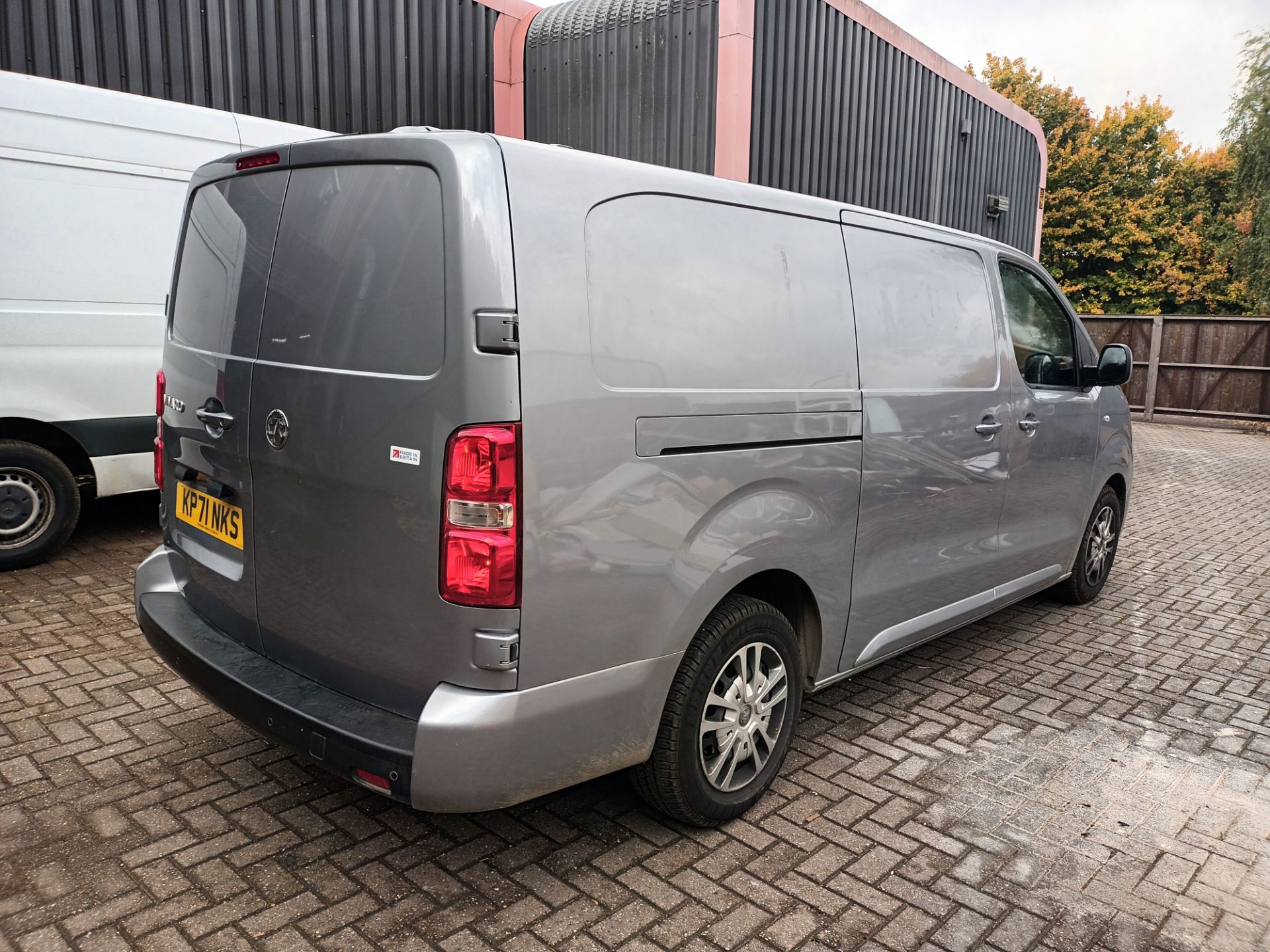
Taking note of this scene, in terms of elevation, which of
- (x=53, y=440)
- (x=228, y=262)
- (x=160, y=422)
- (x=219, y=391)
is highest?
(x=228, y=262)

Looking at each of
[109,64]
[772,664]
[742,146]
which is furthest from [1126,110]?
[772,664]

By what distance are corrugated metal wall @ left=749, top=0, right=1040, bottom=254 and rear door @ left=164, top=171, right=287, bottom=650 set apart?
679 cm

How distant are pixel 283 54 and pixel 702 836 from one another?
25.2ft

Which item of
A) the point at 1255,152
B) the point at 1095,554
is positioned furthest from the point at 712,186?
the point at 1255,152

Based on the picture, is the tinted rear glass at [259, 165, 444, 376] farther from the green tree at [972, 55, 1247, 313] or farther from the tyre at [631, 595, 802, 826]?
the green tree at [972, 55, 1247, 313]

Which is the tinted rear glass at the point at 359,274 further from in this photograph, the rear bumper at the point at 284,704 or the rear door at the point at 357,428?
the rear bumper at the point at 284,704

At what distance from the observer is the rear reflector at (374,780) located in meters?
2.33

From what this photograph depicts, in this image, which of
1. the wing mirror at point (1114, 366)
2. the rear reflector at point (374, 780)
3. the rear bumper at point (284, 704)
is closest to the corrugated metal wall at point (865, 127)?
the wing mirror at point (1114, 366)

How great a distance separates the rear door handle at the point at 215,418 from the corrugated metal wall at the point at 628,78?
5.96 meters

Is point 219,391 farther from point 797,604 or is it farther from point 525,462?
point 797,604

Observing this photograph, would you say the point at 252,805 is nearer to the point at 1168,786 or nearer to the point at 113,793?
the point at 113,793

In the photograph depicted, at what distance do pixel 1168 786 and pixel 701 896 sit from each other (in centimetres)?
192

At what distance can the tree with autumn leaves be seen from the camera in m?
33.3

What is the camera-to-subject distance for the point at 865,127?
10445mm
